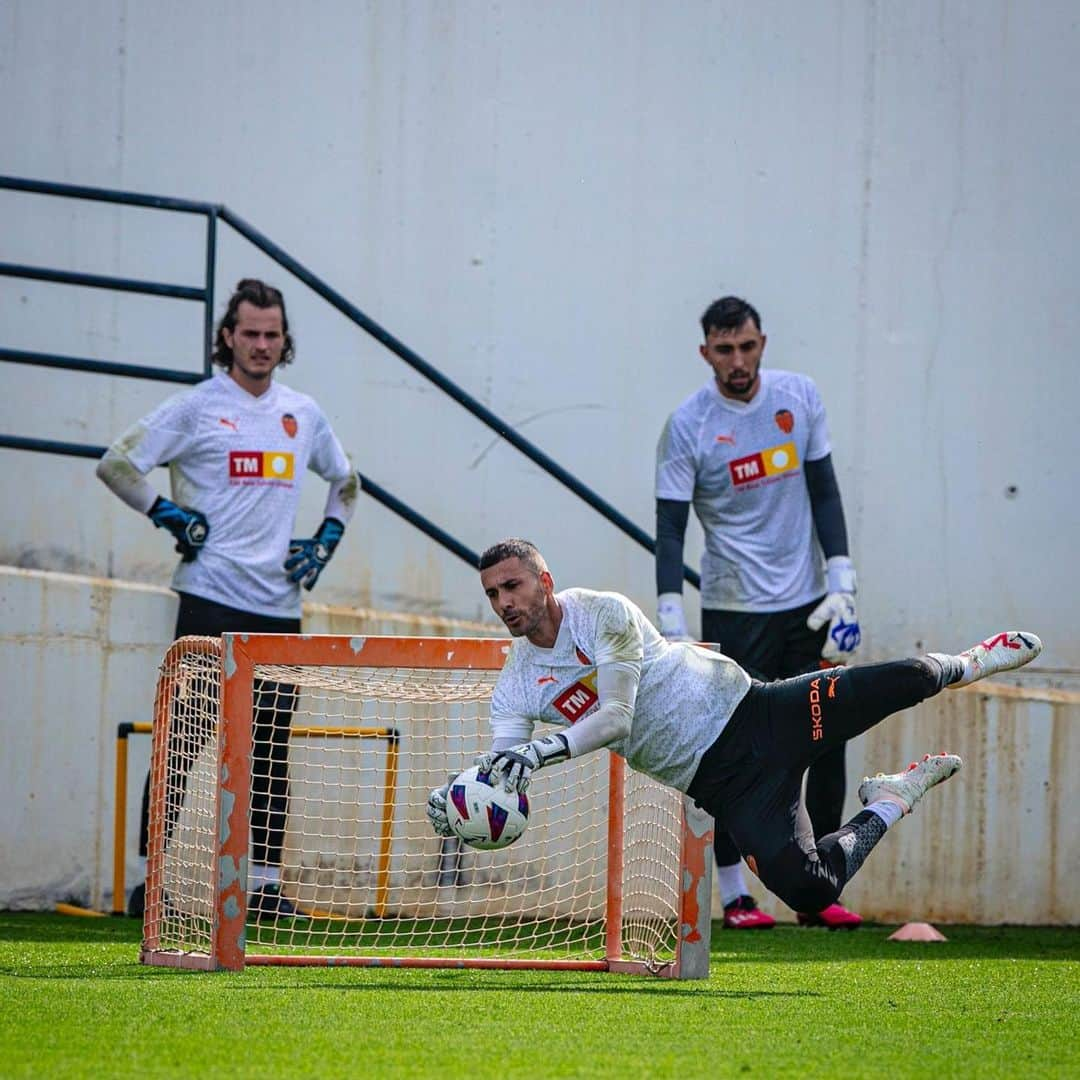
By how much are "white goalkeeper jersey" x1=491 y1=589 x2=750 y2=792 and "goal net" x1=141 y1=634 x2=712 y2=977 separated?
243mm

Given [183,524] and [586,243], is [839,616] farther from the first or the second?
[586,243]

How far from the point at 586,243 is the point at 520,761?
4.20 meters

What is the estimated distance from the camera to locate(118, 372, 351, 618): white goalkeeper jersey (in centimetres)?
647

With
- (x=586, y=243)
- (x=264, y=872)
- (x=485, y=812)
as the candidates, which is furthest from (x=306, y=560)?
(x=586, y=243)

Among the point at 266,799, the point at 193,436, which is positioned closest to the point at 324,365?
the point at 193,436

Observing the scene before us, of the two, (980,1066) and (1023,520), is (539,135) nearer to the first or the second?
(1023,520)

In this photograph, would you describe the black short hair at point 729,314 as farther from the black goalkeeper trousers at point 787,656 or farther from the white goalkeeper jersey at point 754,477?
the black goalkeeper trousers at point 787,656

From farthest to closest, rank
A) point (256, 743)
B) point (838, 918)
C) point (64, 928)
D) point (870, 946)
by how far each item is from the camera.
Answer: point (838, 918) < point (870, 946) < point (64, 928) < point (256, 743)

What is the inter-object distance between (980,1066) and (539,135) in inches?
223

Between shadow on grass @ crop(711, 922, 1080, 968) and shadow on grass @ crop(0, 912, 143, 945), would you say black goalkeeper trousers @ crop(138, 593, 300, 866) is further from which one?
shadow on grass @ crop(711, 922, 1080, 968)

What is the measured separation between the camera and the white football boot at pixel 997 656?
533cm

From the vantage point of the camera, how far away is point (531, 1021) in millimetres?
4023

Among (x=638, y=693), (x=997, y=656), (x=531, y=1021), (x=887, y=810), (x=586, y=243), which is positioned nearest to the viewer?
(x=531, y=1021)

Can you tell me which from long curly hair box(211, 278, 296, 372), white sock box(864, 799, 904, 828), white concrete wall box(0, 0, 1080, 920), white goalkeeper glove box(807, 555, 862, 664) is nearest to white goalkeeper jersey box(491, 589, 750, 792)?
white sock box(864, 799, 904, 828)
